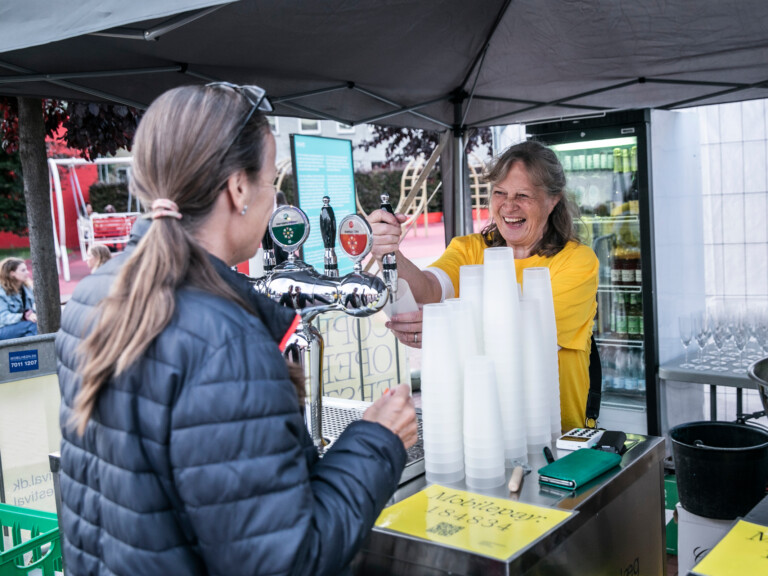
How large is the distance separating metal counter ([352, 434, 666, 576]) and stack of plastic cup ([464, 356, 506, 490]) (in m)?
0.03

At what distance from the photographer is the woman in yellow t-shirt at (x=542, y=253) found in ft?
7.54

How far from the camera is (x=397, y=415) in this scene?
44.3 inches

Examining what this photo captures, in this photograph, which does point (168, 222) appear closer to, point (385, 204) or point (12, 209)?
point (385, 204)

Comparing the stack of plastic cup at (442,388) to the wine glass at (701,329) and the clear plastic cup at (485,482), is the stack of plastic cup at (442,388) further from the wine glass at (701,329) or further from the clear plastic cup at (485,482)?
the wine glass at (701,329)

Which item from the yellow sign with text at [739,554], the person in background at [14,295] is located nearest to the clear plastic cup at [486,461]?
the yellow sign with text at [739,554]

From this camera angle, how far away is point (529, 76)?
11.5ft

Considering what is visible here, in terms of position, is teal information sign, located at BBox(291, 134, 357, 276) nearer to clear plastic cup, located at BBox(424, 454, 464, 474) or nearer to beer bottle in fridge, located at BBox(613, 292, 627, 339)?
beer bottle in fridge, located at BBox(613, 292, 627, 339)

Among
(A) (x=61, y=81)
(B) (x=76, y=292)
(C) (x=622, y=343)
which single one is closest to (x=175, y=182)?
(B) (x=76, y=292)

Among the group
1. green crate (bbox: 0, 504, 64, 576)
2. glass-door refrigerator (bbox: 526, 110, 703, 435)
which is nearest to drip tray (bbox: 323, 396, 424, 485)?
green crate (bbox: 0, 504, 64, 576)

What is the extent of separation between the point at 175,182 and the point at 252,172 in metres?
0.11

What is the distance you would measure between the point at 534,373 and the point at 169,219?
924 mm

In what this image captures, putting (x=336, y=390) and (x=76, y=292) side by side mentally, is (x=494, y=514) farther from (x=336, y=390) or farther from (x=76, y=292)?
(x=336, y=390)

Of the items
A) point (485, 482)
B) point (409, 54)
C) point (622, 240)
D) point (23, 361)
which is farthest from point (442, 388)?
point (622, 240)

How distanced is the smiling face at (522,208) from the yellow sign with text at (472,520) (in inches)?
50.5
